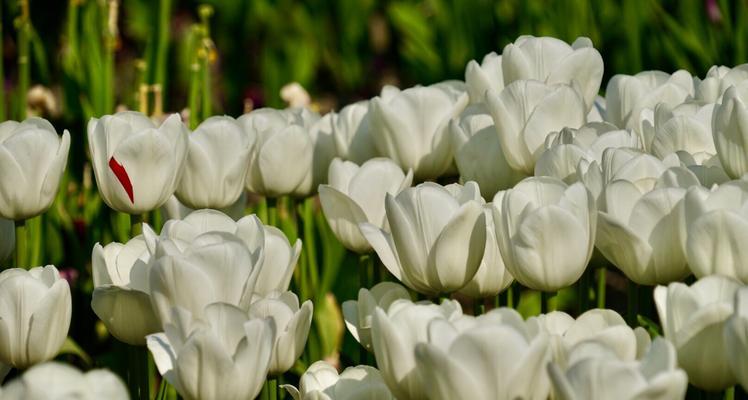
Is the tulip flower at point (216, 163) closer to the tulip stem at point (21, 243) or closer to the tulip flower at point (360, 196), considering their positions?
the tulip flower at point (360, 196)

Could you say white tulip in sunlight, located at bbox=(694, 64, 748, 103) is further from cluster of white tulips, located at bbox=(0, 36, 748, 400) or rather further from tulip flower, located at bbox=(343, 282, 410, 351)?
tulip flower, located at bbox=(343, 282, 410, 351)

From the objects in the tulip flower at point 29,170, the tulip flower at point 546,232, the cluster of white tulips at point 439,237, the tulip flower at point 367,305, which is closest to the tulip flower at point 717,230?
the cluster of white tulips at point 439,237

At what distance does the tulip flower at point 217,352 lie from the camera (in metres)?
1.28

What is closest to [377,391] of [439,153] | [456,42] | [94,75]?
[439,153]

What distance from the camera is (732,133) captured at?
1.63m

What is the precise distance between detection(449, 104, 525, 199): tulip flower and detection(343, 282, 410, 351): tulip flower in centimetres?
40

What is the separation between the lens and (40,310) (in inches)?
57.7

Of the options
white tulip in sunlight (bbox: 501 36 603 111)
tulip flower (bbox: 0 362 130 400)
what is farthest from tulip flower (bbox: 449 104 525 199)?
tulip flower (bbox: 0 362 130 400)

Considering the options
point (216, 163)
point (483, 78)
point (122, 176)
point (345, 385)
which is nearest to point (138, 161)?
point (122, 176)

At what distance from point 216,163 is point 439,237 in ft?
1.60

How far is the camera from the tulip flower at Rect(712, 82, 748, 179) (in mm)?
1609

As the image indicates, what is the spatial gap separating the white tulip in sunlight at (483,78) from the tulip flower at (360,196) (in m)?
0.32

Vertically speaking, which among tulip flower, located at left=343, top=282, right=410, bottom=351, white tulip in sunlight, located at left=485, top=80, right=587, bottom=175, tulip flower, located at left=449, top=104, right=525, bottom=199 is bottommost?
tulip flower, located at left=343, top=282, right=410, bottom=351

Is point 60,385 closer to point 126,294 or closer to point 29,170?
point 126,294
